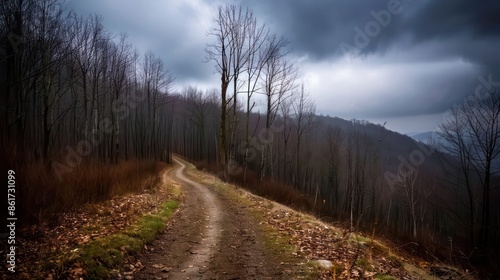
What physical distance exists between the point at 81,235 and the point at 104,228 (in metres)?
0.73

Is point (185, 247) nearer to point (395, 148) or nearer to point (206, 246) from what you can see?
point (206, 246)

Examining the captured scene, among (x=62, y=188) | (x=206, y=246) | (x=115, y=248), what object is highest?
(x=62, y=188)

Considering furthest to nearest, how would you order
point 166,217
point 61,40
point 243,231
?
point 61,40, point 166,217, point 243,231

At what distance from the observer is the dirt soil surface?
545 cm

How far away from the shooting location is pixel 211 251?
674cm

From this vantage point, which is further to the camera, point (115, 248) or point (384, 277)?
point (115, 248)

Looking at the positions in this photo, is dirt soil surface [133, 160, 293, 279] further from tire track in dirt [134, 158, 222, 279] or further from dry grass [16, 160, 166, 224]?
dry grass [16, 160, 166, 224]

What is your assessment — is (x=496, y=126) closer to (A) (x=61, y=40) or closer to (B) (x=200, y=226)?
(B) (x=200, y=226)

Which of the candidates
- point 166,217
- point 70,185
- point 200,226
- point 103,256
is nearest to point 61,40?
point 70,185

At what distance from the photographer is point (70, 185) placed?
8.72 meters

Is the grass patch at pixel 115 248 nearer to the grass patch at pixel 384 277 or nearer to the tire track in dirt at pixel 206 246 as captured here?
the tire track in dirt at pixel 206 246

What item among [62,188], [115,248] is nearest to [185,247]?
[115,248]

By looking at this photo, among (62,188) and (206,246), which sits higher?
(62,188)

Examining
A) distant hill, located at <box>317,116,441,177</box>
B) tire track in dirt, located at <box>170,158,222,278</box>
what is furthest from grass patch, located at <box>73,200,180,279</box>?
distant hill, located at <box>317,116,441,177</box>
